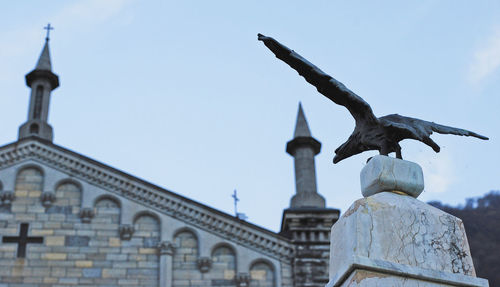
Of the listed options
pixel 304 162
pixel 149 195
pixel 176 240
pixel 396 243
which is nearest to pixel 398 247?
pixel 396 243

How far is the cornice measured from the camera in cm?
1554

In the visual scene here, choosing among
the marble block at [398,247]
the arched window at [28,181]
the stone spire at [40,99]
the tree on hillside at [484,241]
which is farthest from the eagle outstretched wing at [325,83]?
the tree on hillside at [484,241]

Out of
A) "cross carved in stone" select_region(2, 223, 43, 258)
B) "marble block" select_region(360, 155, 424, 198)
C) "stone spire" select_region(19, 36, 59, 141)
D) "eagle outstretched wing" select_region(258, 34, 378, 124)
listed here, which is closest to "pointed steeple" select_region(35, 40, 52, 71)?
"stone spire" select_region(19, 36, 59, 141)

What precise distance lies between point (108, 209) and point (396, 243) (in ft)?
42.7

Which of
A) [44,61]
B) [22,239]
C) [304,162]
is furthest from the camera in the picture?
[44,61]

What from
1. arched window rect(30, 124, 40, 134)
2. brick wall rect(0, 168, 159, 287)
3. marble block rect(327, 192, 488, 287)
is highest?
arched window rect(30, 124, 40, 134)

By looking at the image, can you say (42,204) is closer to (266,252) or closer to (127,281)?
(127,281)

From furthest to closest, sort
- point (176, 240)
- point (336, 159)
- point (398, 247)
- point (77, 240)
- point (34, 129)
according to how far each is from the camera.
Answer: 1. point (34, 129)
2. point (176, 240)
3. point (77, 240)
4. point (336, 159)
5. point (398, 247)

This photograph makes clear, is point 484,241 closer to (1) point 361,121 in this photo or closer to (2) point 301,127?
(2) point 301,127

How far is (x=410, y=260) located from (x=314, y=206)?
1286 centimetres

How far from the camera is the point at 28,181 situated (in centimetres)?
1585

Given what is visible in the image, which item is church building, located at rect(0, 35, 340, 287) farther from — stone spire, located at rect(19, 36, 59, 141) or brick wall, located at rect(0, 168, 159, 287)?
stone spire, located at rect(19, 36, 59, 141)

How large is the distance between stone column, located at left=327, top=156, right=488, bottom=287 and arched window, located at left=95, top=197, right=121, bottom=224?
12553 mm

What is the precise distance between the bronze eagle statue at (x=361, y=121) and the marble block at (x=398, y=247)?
1.36 feet
